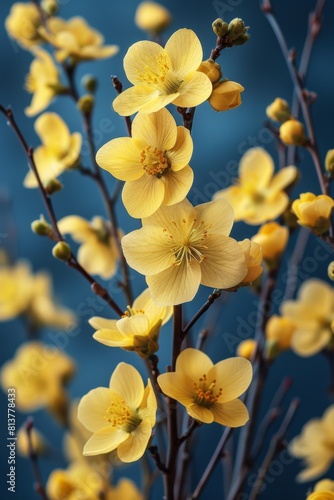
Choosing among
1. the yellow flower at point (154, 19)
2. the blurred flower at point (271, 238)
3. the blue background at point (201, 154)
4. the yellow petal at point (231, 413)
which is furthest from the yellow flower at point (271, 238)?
the blue background at point (201, 154)

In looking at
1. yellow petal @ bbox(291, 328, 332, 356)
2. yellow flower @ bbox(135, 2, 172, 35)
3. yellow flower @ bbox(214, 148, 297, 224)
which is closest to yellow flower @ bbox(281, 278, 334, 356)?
yellow petal @ bbox(291, 328, 332, 356)

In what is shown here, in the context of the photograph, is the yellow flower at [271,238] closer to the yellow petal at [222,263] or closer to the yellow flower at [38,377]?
the yellow petal at [222,263]

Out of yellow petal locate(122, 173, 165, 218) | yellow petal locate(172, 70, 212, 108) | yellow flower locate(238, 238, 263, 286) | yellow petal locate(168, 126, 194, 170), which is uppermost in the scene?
→ yellow petal locate(172, 70, 212, 108)

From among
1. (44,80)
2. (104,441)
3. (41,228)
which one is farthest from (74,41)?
(104,441)

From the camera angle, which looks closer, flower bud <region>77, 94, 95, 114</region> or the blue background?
flower bud <region>77, 94, 95, 114</region>

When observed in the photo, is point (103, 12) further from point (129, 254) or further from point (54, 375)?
point (129, 254)

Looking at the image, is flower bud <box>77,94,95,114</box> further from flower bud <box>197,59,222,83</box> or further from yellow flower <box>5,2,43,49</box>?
flower bud <box>197,59,222,83</box>
